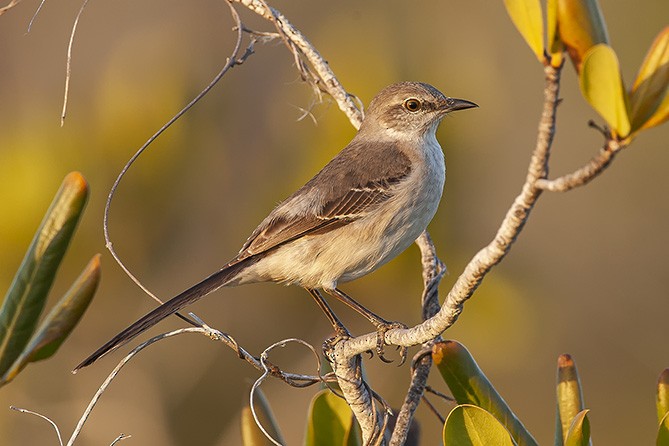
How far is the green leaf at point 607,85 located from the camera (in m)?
1.82

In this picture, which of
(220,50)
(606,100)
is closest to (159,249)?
(220,50)

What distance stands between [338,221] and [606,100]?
8.31 feet

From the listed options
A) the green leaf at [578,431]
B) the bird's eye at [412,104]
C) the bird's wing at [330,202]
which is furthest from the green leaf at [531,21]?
the bird's eye at [412,104]

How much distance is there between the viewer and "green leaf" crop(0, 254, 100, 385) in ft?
8.66

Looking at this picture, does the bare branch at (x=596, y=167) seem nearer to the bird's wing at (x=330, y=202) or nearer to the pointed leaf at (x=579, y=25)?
the pointed leaf at (x=579, y=25)

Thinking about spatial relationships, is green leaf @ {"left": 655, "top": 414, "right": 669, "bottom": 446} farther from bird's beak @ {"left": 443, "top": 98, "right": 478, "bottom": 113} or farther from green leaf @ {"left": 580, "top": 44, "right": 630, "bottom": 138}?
bird's beak @ {"left": 443, "top": 98, "right": 478, "bottom": 113}

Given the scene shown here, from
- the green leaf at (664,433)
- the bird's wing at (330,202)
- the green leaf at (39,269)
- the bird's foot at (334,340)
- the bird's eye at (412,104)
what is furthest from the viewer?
the bird's eye at (412,104)

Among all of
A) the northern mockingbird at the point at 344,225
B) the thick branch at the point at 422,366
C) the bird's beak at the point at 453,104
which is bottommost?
the thick branch at the point at 422,366

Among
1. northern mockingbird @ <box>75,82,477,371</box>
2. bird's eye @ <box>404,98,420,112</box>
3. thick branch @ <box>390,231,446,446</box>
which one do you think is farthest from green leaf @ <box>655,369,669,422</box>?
bird's eye @ <box>404,98,420,112</box>

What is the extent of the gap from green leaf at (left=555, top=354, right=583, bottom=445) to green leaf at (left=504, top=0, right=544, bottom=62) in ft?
3.81

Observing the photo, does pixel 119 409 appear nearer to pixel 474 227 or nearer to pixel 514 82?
pixel 474 227

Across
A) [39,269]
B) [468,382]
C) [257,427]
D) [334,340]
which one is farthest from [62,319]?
[334,340]

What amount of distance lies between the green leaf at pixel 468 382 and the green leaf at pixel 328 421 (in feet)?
1.42

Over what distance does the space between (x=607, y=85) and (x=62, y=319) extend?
1658 millimetres
